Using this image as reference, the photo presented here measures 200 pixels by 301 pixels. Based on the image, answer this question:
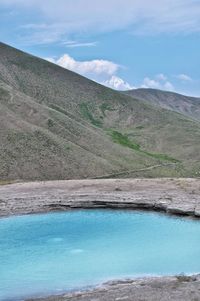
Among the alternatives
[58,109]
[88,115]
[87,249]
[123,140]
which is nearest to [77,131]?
[123,140]

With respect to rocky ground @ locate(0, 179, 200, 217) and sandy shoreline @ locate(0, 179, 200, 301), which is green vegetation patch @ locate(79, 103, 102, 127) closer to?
sandy shoreline @ locate(0, 179, 200, 301)

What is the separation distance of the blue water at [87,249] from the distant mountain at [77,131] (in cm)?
2774

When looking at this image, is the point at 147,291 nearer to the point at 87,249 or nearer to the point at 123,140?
the point at 87,249

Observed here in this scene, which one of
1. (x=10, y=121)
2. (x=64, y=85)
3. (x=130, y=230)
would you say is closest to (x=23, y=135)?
(x=10, y=121)

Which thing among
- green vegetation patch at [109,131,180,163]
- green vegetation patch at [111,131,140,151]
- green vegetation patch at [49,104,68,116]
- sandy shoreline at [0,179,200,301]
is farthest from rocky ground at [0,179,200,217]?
green vegetation patch at [49,104,68,116]

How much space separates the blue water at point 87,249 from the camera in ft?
116

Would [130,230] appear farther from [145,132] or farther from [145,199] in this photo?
[145,132]

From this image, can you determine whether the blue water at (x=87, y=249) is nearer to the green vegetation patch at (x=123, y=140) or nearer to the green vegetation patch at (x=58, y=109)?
the green vegetation patch at (x=123, y=140)

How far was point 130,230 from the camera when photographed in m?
49.6

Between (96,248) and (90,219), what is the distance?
11280mm

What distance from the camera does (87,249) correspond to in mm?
43094

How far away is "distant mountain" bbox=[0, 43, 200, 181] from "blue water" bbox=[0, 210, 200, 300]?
27.7 metres

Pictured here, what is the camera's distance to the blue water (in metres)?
35.4

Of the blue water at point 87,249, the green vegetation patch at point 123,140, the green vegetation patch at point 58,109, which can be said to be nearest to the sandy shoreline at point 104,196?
the blue water at point 87,249
